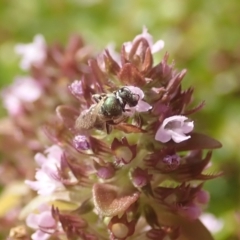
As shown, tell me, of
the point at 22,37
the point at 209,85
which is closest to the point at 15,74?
the point at 22,37

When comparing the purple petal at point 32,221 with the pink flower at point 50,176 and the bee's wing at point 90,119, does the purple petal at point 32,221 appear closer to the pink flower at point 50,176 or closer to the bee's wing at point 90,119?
the pink flower at point 50,176

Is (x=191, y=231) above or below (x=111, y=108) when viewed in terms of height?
below

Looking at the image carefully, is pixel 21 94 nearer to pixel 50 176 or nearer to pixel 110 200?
pixel 50 176

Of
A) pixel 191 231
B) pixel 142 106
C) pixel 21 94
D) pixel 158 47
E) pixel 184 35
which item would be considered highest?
pixel 184 35

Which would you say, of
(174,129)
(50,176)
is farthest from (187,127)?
(50,176)

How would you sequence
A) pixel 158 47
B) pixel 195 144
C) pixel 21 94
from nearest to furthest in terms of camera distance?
pixel 195 144
pixel 158 47
pixel 21 94

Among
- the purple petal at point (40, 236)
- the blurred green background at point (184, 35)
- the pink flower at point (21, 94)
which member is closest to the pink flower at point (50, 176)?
the purple petal at point (40, 236)

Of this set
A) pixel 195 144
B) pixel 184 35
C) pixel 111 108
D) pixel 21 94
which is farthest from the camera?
pixel 184 35
